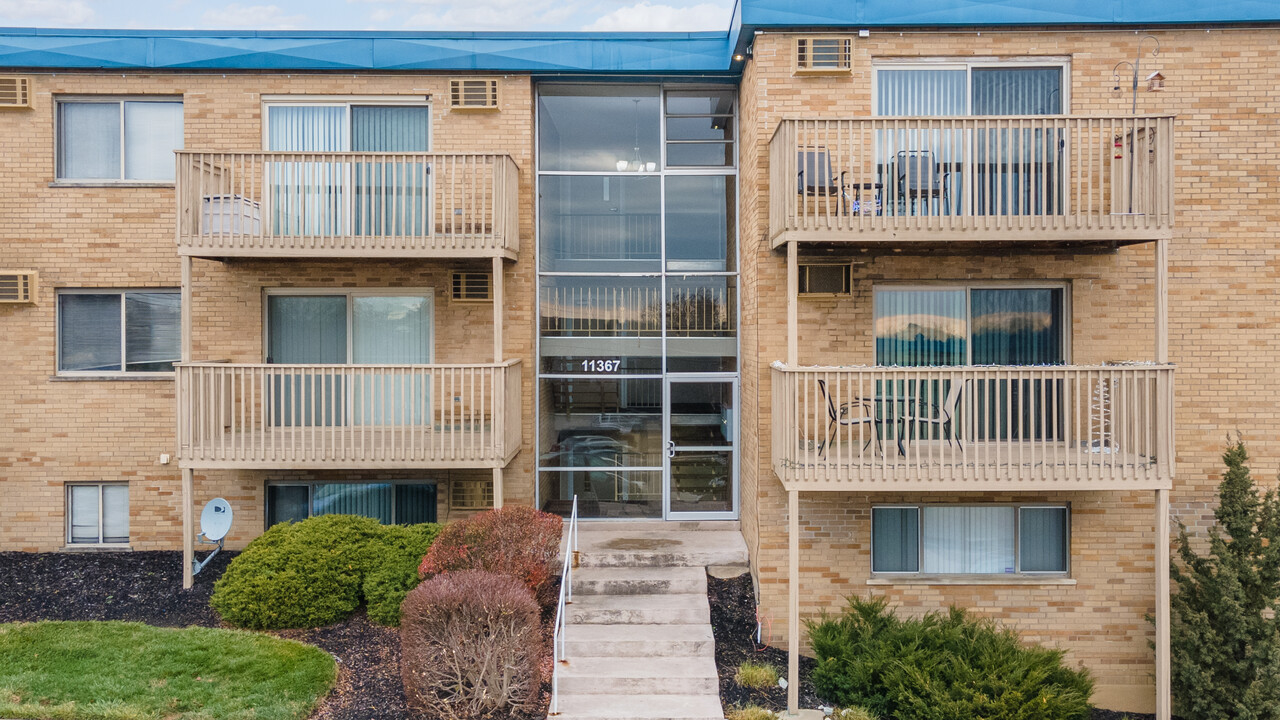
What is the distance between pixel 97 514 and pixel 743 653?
867cm

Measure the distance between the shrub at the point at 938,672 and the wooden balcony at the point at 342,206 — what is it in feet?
19.0

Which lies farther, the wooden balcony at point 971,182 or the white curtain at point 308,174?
the white curtain at point 308,174

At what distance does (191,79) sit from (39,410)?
4.81 m

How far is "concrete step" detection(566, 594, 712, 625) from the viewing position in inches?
327

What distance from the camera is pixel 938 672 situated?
7.53 metres

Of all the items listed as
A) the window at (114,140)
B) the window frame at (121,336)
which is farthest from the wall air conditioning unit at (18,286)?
the window at (114,140)

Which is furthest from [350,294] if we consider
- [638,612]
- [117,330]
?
[638,612]

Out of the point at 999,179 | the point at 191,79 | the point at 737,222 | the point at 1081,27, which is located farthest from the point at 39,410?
the point at 1081,27

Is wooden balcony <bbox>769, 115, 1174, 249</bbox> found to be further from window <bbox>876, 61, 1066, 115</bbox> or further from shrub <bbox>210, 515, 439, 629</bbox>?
shrub <bbox>210, 515, 439, 629</bbox>

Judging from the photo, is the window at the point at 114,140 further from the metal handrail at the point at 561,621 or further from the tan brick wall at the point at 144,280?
the metal handrail at the point at 561,621

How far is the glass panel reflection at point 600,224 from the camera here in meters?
10.6

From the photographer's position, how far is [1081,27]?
906 cm

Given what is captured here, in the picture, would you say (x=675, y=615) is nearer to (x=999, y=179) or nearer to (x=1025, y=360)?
(x=1025, y=360)

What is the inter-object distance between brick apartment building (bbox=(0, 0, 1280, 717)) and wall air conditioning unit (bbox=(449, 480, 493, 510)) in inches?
1.6
